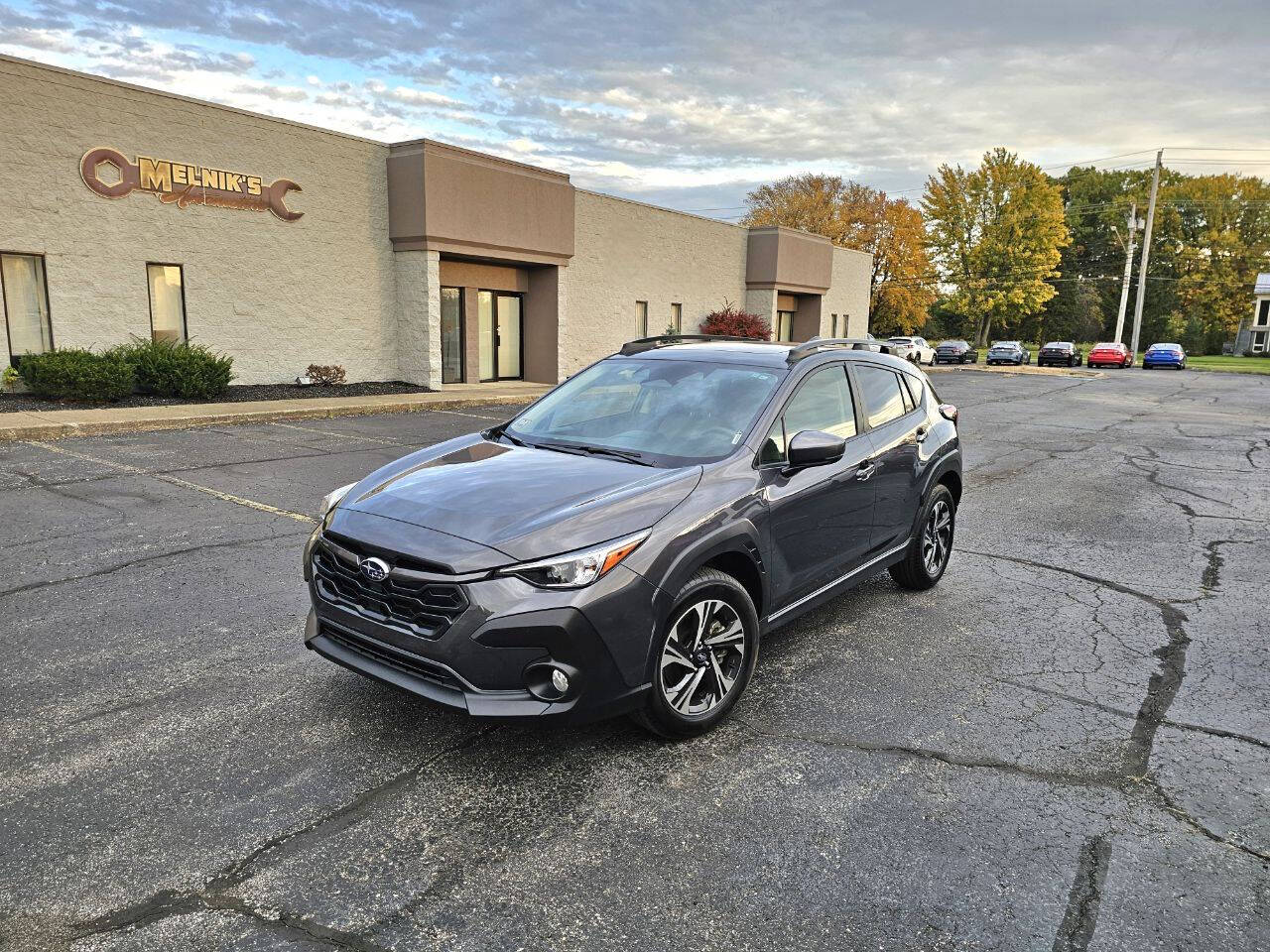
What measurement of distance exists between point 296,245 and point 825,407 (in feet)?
55.9

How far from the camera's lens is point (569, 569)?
3270 millimetres

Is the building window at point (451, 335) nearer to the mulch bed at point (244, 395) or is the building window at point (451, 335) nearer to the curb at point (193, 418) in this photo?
the mulch bed at point (244, 395)

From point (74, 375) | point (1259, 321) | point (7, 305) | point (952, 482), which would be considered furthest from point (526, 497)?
point (1259, 321)

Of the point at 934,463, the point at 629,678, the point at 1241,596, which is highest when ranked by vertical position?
the point at 934,463

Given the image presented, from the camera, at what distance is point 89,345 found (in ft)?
51.9

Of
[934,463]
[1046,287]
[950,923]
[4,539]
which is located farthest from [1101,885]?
[1046,287]

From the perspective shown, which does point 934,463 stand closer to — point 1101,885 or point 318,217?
point 1101,885

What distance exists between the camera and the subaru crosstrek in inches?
127

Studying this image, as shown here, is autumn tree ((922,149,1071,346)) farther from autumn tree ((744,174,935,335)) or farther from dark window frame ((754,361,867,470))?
dark window frame ((754,361,867,470))

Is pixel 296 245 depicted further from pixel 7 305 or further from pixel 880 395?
pixel 880 395

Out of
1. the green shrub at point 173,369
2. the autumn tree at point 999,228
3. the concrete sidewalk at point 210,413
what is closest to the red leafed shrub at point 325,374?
the concrete sidewalk at point 210,413

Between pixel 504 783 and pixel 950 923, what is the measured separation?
5.57 feet

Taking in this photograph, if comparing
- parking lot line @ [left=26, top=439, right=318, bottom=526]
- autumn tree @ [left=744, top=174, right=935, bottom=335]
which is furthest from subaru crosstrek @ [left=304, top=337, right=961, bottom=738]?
autumn tree @ [left=744, top=174, right=935, bottom=335]

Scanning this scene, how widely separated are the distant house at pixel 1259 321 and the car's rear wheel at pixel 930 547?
9197 centimetres
